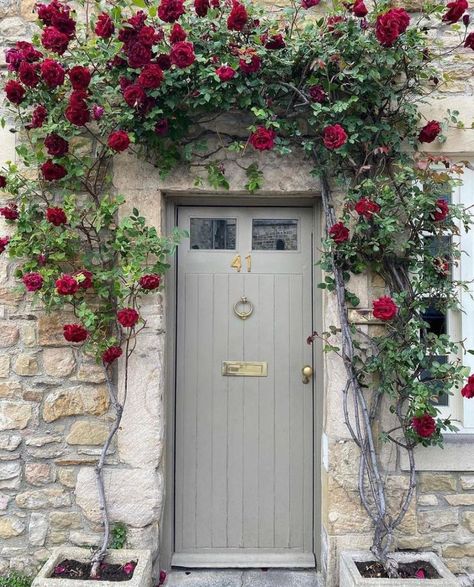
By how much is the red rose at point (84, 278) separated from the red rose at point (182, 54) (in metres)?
1.14

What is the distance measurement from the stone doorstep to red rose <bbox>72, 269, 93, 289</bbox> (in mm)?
1761

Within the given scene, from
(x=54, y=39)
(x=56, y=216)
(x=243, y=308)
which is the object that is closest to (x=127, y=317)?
(x=56, y=216)

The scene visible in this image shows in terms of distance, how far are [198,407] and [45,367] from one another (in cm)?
92

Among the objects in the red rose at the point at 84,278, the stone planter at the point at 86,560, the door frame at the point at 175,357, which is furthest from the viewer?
the door frame at the point at 175,357

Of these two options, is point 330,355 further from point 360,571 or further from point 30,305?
point 30,305

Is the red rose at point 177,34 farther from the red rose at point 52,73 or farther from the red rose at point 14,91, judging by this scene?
the red rose at point 14,91

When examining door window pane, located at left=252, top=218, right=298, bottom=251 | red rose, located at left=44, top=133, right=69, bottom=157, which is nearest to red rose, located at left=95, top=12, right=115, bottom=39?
red rose, located at left=44, top=133, right=69, bottom=157

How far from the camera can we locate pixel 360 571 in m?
2.50

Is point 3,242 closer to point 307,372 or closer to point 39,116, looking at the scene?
point 39,116

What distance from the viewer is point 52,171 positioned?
2633 millimetres

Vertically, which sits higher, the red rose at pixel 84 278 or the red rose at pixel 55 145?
the red rose at pixel 55 145

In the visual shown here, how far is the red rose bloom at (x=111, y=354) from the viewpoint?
2.59m

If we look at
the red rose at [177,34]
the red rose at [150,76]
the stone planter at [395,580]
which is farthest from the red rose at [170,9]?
the stone planter at [395,580]

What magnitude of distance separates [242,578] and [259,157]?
2438mm
